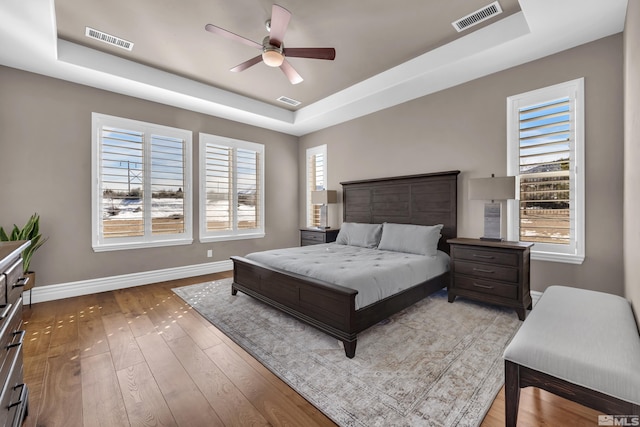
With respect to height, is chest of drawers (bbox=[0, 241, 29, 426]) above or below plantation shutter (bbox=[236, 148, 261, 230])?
below

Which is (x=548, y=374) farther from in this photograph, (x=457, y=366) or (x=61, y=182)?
(x=61, y=182)

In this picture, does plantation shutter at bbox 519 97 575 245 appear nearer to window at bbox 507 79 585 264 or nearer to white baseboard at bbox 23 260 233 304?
window at bbox 507 79 585 264

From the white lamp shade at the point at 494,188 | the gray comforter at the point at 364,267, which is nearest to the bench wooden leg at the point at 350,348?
the gray comforter at the point at 364,267

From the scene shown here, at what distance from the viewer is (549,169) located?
3164mm

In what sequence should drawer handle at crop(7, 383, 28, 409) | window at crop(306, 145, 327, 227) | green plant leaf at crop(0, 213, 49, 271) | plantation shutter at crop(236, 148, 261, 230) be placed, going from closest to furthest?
drawer handle at crop(7, 383, 28, 409), green plant leaf at crop(0, 213, 49, 271), plantation shutter at crop(236, 148, 261, 230), window at crop(306, 145, 327, 227)

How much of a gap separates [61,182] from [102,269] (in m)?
1.31

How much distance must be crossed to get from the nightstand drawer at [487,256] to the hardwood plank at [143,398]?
3.20 meters

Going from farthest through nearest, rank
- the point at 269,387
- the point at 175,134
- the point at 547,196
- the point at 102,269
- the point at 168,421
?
the point at 175,134 < the point at 102,269 < the point at 547,196 < the point at 269,387 < the point at 168,421

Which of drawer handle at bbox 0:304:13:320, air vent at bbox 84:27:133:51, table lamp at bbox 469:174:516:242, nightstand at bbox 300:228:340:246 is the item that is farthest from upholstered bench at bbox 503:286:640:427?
air vent at bbox 84:27:133:51

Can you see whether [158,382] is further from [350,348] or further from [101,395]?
[350,348]

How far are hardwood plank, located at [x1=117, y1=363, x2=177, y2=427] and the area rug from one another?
70 centimetres

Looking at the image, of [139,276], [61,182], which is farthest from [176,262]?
[61,182]

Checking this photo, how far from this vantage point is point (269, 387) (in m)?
1.88

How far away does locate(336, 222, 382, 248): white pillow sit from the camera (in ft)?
13.9
